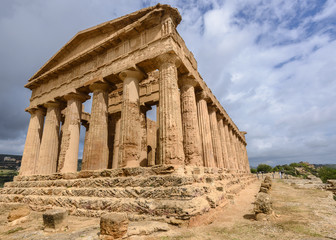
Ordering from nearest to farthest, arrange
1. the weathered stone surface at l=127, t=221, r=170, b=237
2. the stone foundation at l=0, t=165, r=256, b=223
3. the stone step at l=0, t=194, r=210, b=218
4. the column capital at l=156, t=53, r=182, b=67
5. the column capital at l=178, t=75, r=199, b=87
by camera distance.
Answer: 1. the weathered stone surface at l=127, t=221, r=170, b=237
2. the stone step at l=0, t=194, r=210, b=218
3. the stone foundation at l=0, t=165, r=256, b=223
4. the column capital at l=156, t=53, r=182, b=67
5. the column capital at l=178, t=75, r=199, b=87

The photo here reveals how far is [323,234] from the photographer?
3867 millimetres

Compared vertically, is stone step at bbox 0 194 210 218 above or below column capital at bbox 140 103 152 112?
below

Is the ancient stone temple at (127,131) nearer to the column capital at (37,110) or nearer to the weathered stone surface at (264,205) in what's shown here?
the column capital at (37,110)

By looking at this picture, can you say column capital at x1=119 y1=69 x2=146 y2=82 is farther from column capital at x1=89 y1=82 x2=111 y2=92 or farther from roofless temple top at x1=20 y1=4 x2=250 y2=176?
column capital at x1=89 y1=82 x2=111 y2=92

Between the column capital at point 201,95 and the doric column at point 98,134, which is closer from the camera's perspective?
the doric column at point 98,134

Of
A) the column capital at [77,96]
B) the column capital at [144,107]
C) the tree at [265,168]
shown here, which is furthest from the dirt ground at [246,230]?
the tree at [265,168]

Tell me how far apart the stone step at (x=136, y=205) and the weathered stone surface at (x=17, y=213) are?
4.62 feet

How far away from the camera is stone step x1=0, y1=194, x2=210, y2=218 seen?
510 cm

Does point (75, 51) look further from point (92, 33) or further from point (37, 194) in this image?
point (37, 194)

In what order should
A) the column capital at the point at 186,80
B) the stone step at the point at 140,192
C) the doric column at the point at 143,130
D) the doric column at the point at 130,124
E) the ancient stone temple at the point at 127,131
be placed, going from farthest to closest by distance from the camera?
the doric column at the point at 143,130, the column capital at the point at 186,80, the doric column at the point at 130,124, the ancient stone temple at the point at 127,131, the stone step at the point at 140,192

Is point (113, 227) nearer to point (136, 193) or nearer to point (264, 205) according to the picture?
point (136, 193)

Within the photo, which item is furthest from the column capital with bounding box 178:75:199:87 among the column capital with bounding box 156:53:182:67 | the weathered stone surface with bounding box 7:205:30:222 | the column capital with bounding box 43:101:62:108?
the column capital with bounding box 43:101:62:108

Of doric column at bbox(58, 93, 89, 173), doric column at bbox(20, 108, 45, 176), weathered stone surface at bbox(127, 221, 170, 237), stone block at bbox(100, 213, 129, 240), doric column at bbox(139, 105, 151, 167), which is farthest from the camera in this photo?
doric column at bbox(139, 105, 151, 167)

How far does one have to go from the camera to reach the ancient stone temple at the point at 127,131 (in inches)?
245
